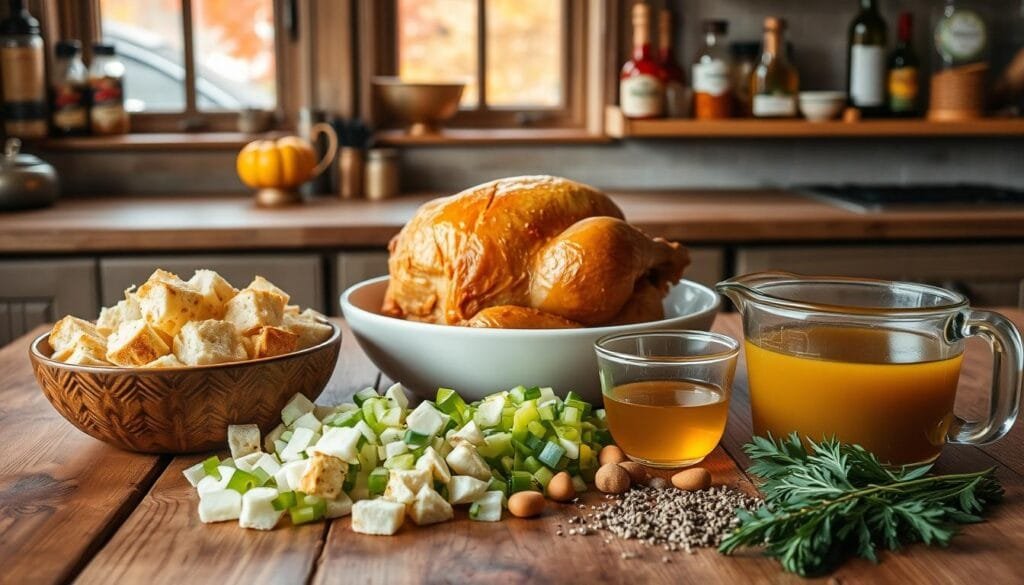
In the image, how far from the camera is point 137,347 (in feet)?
3.22

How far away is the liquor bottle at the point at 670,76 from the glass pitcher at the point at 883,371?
2.13 meters

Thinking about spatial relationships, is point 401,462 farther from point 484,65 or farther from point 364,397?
point 484,65

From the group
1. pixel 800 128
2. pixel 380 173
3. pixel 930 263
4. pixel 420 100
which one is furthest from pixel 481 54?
pixel 930 263

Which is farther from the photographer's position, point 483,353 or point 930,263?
point 930,263

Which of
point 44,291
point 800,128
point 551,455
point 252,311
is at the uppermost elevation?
point 800,128

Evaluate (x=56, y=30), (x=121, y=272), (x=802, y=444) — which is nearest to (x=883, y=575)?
(x=802, y=444)

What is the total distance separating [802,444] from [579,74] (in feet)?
8.05

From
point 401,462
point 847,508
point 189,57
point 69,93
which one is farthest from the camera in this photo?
point 189,57

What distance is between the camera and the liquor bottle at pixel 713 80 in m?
2.97

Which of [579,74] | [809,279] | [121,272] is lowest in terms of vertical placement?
[121,272]

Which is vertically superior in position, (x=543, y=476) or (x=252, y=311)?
(x=252, y=311)

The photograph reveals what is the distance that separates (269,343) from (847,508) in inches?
20.8

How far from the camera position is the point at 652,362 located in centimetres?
96

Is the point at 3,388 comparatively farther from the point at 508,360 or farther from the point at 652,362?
the point at 652,362
